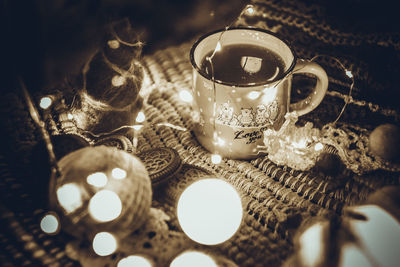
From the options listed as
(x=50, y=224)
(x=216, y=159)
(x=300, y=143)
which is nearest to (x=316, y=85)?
(x=300, y=143)

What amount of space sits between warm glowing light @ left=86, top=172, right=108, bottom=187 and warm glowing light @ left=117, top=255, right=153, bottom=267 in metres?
0.10

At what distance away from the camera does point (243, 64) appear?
511 millimetres

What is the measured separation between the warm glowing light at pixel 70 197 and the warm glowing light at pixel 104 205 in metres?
0.02

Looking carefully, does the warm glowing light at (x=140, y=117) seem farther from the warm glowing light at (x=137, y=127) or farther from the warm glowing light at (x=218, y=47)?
the warm glowing light at (x=218, y=47)

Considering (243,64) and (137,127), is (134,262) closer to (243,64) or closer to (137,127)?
(137,127)

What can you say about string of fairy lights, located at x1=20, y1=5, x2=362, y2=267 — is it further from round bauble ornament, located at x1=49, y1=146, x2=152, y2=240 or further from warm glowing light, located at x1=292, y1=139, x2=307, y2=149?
warm glowing light, located at x1=292, y1=139, x2=307, y2=149

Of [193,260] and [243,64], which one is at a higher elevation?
[243,64]

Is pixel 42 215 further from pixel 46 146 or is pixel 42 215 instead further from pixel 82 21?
pixel 82 21

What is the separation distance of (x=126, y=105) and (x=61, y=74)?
1.26 ft

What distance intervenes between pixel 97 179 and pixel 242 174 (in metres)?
0.24

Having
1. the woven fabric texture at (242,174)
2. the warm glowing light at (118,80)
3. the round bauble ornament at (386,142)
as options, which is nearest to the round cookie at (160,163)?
the woven fabric texture at (242,174)

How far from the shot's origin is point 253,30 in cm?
53

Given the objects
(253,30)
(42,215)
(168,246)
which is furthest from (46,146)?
(253,30)

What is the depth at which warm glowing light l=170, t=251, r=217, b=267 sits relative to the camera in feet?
1.32
